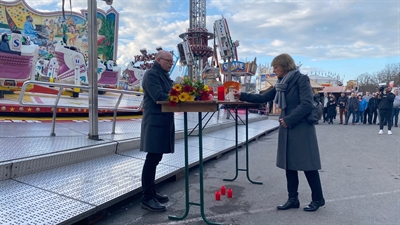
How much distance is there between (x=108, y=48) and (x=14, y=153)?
3236cm

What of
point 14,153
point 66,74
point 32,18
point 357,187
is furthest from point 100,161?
point 32,18

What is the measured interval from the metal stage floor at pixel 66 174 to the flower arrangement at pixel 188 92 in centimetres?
140

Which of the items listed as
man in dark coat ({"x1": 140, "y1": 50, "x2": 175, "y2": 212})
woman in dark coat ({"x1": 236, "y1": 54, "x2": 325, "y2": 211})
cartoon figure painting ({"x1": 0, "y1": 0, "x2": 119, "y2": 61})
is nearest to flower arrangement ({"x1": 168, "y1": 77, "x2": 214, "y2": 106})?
man in dark coat ({"x1": 140, "y1": 50, "x2": 175, "y2": 212})

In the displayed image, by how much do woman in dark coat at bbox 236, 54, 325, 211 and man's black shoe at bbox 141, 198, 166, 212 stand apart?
4.92 feet

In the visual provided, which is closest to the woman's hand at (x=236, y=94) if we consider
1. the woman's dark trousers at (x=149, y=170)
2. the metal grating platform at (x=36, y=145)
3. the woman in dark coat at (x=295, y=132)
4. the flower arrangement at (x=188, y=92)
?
the woman in dark coat at (x=295, y=132)

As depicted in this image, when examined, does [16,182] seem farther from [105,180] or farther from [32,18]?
[32,18]

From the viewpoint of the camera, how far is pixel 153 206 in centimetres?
361

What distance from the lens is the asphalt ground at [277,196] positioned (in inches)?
137

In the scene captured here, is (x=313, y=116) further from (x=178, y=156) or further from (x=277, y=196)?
(x=178, y=156)

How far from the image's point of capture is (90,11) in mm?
5457

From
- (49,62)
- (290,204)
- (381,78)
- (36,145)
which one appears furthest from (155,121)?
(381,78)

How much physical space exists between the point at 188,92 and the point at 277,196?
230cm

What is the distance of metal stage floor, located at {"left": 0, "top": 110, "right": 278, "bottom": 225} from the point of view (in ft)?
9.50

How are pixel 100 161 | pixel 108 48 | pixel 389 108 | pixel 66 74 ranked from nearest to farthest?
1. pixel 100 161
2. pixel 389 108
3. pixel 66 74
4. pixel 108 48
